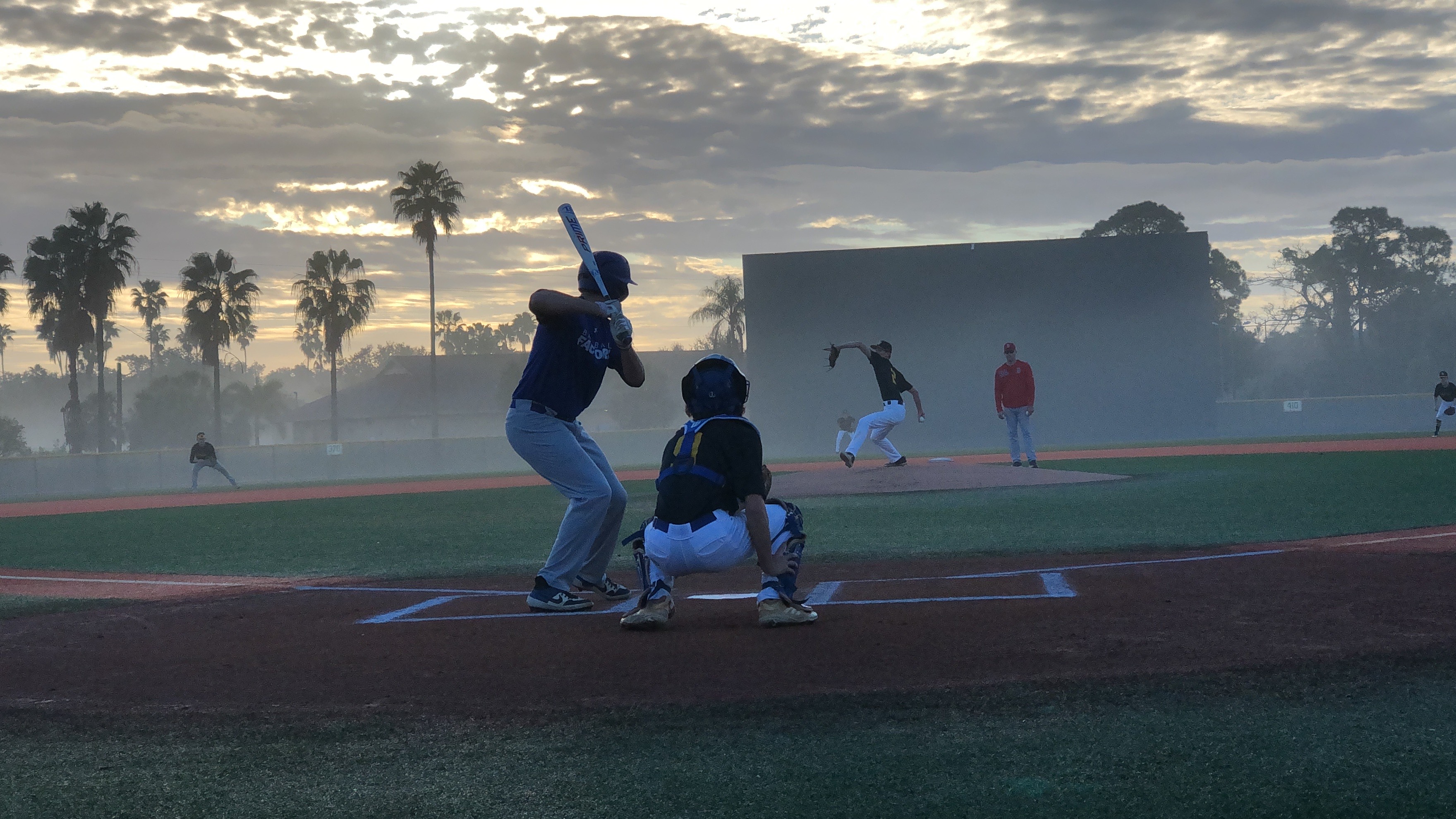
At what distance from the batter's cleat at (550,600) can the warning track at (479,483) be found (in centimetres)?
1541

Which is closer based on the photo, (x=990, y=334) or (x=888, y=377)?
(x=888, y=377)

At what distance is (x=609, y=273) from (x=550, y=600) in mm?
1890

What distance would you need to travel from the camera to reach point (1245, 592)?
6.28m

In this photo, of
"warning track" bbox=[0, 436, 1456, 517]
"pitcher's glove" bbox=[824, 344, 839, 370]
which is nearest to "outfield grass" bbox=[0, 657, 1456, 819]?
"pitcher's glove" bbox=[824, 344, 839, 370]

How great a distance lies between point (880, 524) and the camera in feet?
39.1

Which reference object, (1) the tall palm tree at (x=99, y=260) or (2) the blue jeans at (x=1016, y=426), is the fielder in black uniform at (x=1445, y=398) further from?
(1) the tall palm tree at (x=99, y=260)

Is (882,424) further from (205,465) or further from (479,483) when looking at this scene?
(205,465)

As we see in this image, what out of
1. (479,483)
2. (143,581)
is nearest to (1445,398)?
(479,483)

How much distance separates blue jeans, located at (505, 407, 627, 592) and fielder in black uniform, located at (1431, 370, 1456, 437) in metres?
30.2

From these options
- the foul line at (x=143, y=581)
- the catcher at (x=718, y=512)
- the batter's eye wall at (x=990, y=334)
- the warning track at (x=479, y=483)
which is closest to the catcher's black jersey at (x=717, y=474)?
the catcher at (x=718, y=512)

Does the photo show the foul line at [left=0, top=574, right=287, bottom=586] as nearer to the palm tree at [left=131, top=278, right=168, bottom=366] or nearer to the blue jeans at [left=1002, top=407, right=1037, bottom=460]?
the blue jeans at [left=1002, top=407, right=1037, bottom=460]

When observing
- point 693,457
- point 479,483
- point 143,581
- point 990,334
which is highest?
point 990,334

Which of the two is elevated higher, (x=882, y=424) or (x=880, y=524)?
(x=882, y=424)

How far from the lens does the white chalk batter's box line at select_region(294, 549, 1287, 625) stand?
6.55 m
